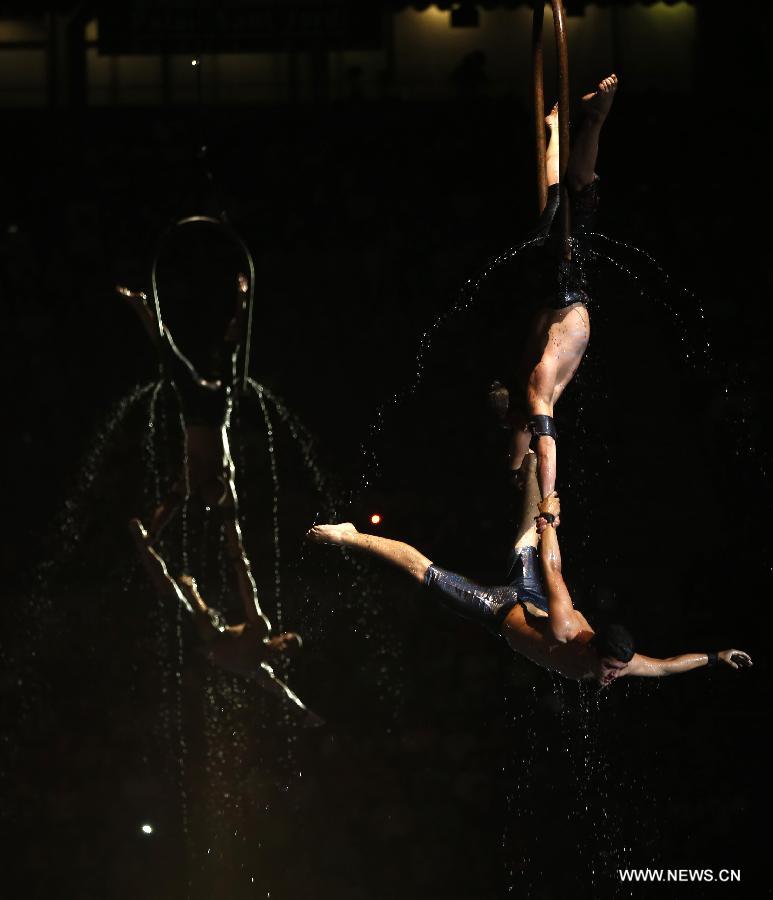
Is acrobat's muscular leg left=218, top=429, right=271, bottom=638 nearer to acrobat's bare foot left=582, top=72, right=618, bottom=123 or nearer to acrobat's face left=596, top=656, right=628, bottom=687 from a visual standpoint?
acrobat's face left=596, top=656, right=628, bottom=687

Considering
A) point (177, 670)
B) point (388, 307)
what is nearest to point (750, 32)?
point (388, 307)

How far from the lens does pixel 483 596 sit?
4.89 meters

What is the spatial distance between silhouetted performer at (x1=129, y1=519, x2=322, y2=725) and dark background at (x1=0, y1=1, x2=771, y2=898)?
0.56 metres

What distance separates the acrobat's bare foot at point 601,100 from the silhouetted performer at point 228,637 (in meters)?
2.44

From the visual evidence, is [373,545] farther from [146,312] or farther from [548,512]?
[146,312]

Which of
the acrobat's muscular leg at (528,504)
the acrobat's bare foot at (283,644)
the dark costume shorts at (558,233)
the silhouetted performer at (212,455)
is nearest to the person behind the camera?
the dark costume shorts at (558,233)

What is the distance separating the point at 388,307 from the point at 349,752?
2.28 m

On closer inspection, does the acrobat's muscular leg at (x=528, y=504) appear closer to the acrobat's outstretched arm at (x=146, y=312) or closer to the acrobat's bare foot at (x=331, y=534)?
the acrobat's bare foot at (x=331, y=534)

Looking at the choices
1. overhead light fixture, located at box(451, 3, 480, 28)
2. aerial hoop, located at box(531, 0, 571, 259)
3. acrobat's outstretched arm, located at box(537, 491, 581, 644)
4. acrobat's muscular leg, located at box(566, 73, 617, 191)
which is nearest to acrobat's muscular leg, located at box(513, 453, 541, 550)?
acrobat's outstretched arm, located at box(537, 491, 581, 644)

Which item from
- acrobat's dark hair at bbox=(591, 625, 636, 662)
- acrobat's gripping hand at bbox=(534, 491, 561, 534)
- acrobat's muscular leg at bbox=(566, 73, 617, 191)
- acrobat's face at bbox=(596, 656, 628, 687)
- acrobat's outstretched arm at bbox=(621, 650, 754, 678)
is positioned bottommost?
acrobat's outstretched arm at bbox=(621, 650, 754, 678)

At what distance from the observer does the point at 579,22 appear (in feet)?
27.6

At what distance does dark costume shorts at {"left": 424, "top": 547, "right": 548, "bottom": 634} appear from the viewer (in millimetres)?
4883

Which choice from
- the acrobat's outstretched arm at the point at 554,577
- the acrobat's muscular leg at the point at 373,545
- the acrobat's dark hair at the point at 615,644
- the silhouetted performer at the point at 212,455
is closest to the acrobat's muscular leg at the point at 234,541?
the silhouetted performer at the point at 212,455

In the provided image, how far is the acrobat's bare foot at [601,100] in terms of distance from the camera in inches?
175
